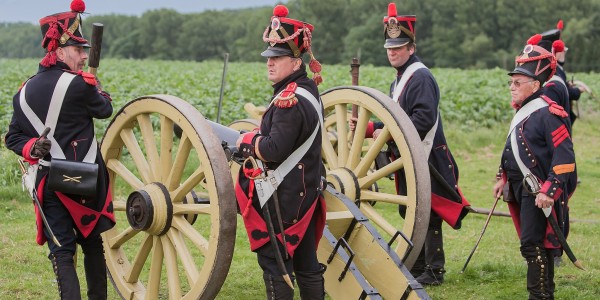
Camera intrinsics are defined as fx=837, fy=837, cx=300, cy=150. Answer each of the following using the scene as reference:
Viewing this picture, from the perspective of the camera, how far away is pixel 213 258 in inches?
165

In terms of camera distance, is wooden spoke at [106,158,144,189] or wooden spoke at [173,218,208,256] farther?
wooden spoke at [106,158,144,189]

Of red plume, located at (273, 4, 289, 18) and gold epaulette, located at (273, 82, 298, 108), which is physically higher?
red plume, located at (273, 4, 289, 18)

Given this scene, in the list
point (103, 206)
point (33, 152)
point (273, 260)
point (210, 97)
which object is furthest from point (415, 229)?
point (210, 97)

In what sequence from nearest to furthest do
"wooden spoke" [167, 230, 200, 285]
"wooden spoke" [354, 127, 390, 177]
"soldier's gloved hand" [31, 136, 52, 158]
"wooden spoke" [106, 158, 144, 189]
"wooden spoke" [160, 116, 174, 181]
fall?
"soldier's gloved hand" [31, 136, 52, 158], "wooden spoke" [167, 230, 200, 285], "wooden spoke" [160, 116, 174, 181], "wooden spoke" [106, 158, 144, 189], "wooden spoke" [354, 127, 390, 177]

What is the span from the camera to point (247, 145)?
4250mm

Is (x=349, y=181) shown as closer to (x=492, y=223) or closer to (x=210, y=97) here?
(x=492, y=223)

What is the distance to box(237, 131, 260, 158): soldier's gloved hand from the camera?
13.9 ft

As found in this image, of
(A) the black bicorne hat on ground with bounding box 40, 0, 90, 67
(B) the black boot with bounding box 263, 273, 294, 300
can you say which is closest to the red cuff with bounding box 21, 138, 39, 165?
(A) the black bicorne hat on ground with bounding box 40, 0, 90, 67

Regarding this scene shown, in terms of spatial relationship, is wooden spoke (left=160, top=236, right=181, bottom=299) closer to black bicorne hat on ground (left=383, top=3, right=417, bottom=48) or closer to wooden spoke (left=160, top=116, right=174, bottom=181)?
wooden spoke (left=160, top=116, right=174, bottom=181)

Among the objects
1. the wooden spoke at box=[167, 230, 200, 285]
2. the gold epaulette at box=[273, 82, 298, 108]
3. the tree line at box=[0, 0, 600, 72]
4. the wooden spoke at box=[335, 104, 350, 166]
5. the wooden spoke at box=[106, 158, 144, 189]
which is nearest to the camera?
the gold epaulette at box=[273, 82, 298, 108]

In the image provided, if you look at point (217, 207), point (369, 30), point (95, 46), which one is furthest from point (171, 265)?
point (369, 30)

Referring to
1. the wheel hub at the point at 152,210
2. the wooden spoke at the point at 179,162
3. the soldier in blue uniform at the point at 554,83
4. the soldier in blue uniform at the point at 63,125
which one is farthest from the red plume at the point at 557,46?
the soldier in blue uniform at the point at 63,125

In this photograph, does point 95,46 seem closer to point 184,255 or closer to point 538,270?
point 184,255

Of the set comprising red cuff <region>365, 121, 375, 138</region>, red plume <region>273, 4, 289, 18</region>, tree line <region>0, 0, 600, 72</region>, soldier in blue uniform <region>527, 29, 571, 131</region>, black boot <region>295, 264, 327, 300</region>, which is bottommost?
tree line <region>0, 0, 600, 72</region>
